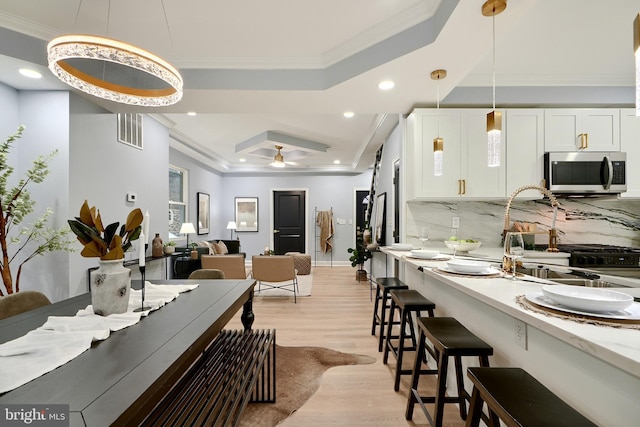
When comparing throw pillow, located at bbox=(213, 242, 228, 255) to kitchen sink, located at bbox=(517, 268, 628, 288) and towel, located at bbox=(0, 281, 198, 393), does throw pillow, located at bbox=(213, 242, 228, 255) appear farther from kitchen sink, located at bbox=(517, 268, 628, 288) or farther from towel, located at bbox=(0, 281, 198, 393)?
kitchen sink, located at bbox=(517, 268, 628, 288)

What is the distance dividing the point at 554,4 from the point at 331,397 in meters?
3.20

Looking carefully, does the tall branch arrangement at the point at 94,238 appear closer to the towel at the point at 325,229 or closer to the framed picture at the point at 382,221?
the framed picture at the point at 382,221

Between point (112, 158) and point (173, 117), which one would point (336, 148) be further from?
point (112, 158)

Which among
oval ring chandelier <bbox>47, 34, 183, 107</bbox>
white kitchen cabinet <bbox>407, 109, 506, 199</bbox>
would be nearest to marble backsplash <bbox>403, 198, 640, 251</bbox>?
white kitchen cabinet <bbox>407, 109, 506, 199</bbox>

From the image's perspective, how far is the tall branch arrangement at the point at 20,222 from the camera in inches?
89.3

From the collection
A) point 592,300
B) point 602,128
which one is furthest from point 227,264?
point 602,128

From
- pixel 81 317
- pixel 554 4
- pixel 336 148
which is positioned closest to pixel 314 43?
pixel 554 4

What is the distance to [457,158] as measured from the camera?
3076 millimetres

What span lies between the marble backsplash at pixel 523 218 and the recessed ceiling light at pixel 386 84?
1.32 m

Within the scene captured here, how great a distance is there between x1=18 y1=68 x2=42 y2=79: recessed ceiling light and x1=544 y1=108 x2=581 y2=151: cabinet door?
4.88m

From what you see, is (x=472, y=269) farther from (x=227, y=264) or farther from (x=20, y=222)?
(x=227, y=264)

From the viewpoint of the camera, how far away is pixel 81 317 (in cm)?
130

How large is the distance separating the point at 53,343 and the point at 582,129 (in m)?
4.46

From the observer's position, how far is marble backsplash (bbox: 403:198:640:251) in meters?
3.29
